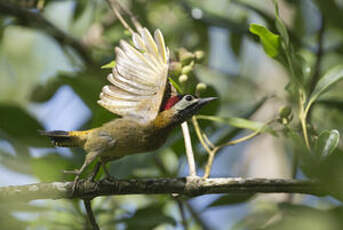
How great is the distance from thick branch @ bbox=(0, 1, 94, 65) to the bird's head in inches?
60.1

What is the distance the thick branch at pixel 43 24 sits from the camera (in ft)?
9.23

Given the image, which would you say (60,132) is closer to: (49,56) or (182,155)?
(182,155)

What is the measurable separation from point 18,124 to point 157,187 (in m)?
1.12

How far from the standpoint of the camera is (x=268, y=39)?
5.97 feet

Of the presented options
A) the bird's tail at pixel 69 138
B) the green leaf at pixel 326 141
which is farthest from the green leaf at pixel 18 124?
the green leaf at pixel 326 141

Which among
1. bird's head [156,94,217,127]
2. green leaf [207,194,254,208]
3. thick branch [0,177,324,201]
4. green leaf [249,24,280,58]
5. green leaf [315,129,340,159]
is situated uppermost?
green leaf [249,24,280,58]

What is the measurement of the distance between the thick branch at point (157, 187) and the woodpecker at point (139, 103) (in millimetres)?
99

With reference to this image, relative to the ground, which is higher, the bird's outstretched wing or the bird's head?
the bird's outstretched wing

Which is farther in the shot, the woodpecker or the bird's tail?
the bird's tail

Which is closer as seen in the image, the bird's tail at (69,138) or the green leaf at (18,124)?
the bird's tail at (69,138)

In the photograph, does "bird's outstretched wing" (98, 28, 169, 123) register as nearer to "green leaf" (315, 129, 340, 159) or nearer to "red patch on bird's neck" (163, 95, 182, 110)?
"red patch on bird's neck" (163, 95, 182, 110)

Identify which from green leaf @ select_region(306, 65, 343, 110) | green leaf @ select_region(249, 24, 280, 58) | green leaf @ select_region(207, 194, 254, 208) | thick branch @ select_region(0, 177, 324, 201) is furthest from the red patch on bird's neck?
green leaf @ select_region(207, 194, 254, 208)

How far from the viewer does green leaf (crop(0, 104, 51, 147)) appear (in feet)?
7.66

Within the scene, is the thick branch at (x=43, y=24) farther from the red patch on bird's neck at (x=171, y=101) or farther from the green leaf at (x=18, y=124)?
the red patch on bird's neck at (x=171, y=101)
